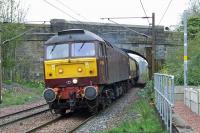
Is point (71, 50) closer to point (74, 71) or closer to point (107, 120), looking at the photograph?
point (74, 71)

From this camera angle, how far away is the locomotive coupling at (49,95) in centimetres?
1697

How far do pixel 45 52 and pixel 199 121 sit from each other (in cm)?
758

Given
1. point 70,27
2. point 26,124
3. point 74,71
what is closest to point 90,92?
point 74,71

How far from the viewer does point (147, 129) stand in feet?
41.0

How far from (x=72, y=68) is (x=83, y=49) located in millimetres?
825

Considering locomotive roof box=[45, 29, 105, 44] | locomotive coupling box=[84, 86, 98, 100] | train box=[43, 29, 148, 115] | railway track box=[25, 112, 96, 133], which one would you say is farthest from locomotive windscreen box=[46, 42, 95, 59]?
railway track box=[25, 112, 96, 133]

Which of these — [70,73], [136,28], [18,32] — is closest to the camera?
[70,73]

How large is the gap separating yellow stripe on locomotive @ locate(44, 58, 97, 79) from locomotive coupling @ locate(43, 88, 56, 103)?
0.65 metres

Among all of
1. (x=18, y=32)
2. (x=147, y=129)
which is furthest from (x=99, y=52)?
(x=18, y=32)

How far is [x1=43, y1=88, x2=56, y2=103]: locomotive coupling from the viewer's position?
55.7ft

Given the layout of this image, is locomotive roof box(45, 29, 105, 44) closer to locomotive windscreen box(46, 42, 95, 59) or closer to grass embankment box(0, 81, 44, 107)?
locomotive windscreen box(46, 42, 95, 59)

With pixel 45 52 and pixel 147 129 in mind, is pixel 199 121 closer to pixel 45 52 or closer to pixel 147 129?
pixel 147 129

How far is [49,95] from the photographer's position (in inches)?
669

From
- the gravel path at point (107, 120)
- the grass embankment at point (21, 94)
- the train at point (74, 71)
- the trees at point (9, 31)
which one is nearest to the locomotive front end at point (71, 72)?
the train at point (74, 71)
